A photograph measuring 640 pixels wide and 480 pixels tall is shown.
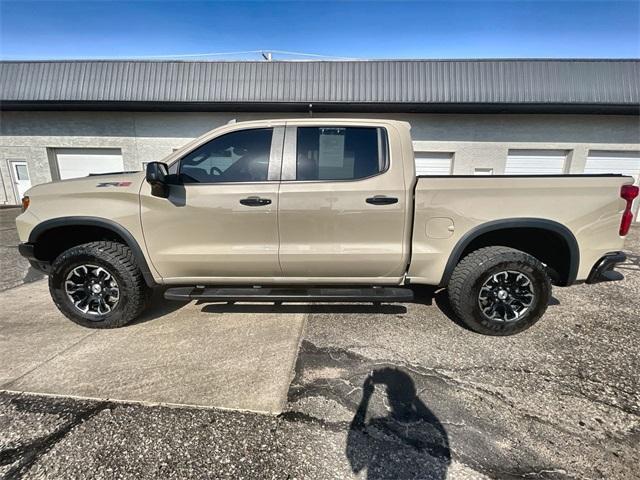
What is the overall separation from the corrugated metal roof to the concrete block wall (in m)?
0.63

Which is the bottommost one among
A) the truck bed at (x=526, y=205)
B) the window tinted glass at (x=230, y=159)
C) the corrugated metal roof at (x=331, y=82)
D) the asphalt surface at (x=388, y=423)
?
the asphalt surface at (x=388, y=423)

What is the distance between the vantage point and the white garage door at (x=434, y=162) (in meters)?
10.2

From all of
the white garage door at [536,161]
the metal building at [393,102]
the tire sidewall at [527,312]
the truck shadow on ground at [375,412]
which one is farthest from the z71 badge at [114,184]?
the white garage door at [536,161]

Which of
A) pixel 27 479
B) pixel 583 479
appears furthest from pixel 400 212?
pixel 27 479

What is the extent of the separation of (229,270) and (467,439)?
7.79 ft

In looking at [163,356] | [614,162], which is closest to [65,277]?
[163,356]

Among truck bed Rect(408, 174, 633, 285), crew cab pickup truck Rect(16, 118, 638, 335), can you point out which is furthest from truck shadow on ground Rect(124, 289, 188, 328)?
truck bed Rect(408, 174, 633, 285)

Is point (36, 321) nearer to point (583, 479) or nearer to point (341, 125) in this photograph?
point (341, 125)

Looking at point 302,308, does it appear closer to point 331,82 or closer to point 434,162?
point 331,82

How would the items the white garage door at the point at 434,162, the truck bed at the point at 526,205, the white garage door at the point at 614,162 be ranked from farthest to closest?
the white garage door at the point at 434,162 → the white garage door at the point at 614,162 → the truck bed at the point at 526,205

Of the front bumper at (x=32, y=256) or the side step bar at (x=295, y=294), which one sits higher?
the front bumper at (x=32, y=256)

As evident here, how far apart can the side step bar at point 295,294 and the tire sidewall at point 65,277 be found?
534 mm

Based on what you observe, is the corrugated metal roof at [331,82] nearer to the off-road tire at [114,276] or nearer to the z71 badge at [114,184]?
the z71 badge at [114,184]

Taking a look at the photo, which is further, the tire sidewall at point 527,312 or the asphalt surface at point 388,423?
the tire sidewall at point 527,312
